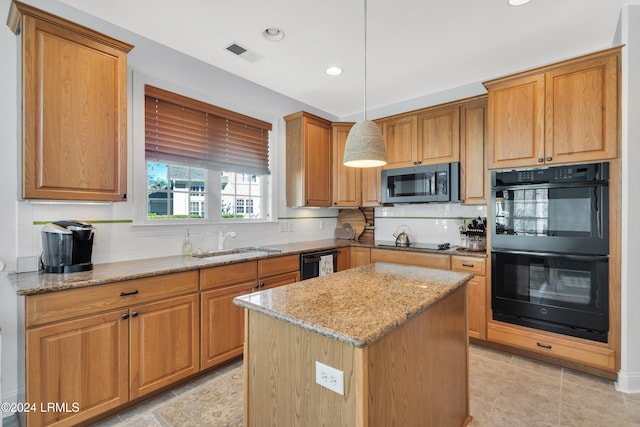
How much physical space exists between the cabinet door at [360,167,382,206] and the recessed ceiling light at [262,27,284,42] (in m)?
1.96

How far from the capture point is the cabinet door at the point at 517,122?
103 inches

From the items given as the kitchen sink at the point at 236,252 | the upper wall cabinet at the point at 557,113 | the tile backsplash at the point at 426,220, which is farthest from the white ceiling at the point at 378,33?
the kitchen sink at the point at 236,252

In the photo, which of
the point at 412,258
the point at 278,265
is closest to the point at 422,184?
the point at 412,258

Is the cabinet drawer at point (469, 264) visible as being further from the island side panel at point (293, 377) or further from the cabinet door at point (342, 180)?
the island side panel at point (293, 377)

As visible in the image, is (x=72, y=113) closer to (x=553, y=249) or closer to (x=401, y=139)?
(x=401, y=139)

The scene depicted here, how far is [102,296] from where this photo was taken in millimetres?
1873

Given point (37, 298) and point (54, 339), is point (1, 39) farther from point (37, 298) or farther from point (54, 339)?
point (54, 339)

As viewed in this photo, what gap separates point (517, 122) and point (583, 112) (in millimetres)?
438

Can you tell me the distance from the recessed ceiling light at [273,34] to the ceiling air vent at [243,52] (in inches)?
11.6

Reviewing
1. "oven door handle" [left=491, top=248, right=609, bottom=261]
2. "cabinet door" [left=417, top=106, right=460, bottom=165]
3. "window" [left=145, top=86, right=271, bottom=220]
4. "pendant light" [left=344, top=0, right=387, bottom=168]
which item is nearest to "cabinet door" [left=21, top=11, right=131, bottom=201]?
"window" [left=145, top=86, right=271, bottom=220]

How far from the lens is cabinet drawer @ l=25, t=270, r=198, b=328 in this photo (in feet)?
5.45

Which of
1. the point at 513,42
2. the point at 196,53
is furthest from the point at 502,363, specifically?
the point at 196,53

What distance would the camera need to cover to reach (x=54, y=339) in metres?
1.71

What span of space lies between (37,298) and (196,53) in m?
2.28
